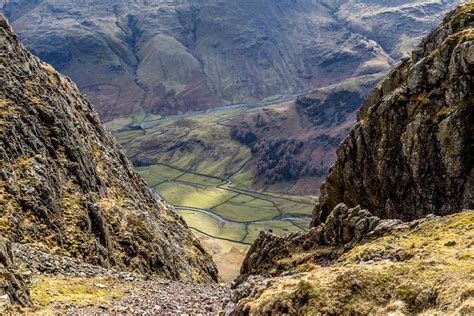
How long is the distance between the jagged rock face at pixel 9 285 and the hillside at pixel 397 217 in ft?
50.4

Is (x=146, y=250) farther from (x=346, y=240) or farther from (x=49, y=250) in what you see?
(x=346, y=240)

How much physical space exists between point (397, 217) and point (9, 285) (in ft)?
155

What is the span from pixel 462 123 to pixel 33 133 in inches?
2241

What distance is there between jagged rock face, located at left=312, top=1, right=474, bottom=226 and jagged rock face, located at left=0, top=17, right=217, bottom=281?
3380 cm

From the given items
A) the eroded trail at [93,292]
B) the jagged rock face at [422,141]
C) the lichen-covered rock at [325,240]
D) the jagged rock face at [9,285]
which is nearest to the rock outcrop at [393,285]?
the eroded trail at [93,292]

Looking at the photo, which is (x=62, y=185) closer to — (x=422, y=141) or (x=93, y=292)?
(x=93, y=292)

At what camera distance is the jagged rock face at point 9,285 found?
2842 centimetres

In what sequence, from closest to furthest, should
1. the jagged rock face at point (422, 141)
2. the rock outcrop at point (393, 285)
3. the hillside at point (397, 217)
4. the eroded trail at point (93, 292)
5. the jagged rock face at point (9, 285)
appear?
the rock outcrop at point (393, 285), the hillside at point (397, 217), the jagged rock face at point (9, 285), the eroded trail at point (93, 292), the jagged rock face at point (422, 141)

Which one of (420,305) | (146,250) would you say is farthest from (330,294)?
(146,250)

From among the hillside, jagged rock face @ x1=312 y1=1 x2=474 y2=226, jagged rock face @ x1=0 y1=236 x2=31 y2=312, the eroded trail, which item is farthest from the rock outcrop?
jagged rock face @ x1=312 y1=1 x2=474 y2=226

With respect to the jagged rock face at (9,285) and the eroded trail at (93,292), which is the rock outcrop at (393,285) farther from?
the jagged rock face at (9,285)

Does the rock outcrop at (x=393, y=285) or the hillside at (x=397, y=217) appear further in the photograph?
the hillside at (x=397, y=217)

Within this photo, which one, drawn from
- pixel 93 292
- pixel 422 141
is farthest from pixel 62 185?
pixel 422 141

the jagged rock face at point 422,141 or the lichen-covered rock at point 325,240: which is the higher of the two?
the jagged rock face at point 422,141
